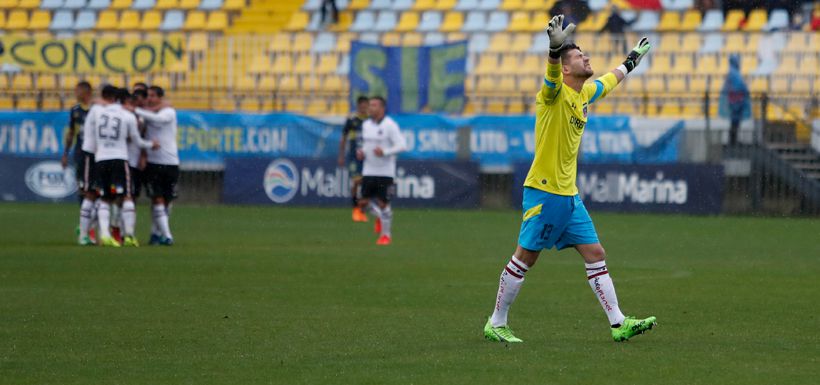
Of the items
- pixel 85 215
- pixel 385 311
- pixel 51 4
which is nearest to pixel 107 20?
pixel 51 4

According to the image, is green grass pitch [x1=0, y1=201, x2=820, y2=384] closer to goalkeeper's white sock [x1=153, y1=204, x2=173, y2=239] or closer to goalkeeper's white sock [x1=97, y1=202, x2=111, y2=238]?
goalkeeper's white sock [x1=153, y1=204, x2=173, y2=239]

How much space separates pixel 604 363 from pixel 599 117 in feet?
→ 64.6

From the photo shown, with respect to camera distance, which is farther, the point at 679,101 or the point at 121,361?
the point at 679,101

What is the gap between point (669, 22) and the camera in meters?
32.1

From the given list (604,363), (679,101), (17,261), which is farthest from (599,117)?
(604,363)

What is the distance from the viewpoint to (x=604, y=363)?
852 centimetres

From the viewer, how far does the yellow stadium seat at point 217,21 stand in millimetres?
35531

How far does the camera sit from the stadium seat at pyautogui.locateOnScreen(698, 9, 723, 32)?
31.4 meters

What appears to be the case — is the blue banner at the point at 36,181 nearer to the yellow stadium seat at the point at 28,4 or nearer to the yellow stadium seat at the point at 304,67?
the yellow stadium seat at the point at 304,67

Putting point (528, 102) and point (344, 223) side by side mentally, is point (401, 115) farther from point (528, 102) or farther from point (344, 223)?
point (344, 223)

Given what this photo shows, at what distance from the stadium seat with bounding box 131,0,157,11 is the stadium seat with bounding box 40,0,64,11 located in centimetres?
189

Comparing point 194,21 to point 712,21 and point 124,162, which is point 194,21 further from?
point 124,162

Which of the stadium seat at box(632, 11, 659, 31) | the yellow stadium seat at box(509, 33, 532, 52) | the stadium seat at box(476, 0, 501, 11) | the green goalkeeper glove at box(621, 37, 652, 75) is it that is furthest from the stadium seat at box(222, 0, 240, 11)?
the green goalkeeper glove at box(621, 37, 652, 75)

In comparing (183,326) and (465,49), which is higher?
(465,49)
